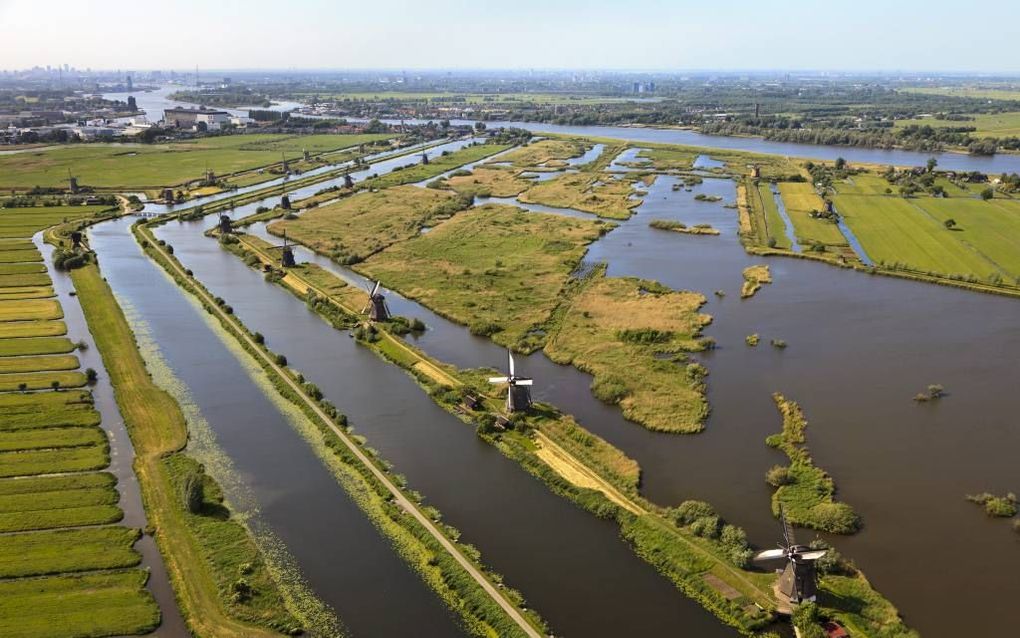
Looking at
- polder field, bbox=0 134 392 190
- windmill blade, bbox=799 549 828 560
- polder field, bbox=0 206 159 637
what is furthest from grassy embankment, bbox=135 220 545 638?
polder field, bbox=0 134 392 190

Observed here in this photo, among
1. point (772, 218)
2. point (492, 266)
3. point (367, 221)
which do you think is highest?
point (772, 218)

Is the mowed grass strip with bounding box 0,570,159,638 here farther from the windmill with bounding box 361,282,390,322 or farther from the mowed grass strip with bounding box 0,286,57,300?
the mowed grass strip with bounding box 0,286,57,300

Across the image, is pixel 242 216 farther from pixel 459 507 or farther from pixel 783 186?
pixel 783 186

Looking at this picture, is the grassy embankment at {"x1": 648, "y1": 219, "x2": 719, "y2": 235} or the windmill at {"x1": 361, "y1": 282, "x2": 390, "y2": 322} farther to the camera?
the grassy embankment at {"x1": 648, "y1": 219, "x2": 719, "y2": 235}

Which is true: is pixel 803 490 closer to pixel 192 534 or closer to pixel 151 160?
pixel 192 534

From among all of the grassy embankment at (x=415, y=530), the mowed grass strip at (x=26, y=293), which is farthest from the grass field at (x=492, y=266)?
the mowed grass strip at (x=26, y=293)

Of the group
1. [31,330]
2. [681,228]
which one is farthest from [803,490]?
[31,330]

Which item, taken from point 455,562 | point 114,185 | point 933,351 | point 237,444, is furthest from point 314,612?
point 114,185
